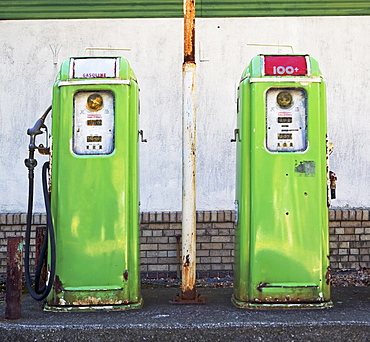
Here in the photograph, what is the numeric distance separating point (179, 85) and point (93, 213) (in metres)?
2.46

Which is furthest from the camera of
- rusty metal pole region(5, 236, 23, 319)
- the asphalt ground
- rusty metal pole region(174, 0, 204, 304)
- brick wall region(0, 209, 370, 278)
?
brick wall region(0, 209, 370, 278)

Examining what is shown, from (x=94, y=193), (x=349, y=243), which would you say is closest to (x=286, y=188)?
(x=94, y=193)

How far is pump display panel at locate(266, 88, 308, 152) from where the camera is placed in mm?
3842

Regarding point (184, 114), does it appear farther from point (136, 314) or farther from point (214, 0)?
point (214, 0)

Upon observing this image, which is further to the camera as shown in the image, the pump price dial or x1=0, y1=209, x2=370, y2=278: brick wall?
x1=0, y1=209, x2=370, y2=278: brick wall

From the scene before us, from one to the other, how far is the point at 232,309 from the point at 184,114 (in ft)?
4.48

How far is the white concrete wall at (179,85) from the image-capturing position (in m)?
5.87

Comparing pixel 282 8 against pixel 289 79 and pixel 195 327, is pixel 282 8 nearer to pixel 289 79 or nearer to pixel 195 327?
pixel 289 79

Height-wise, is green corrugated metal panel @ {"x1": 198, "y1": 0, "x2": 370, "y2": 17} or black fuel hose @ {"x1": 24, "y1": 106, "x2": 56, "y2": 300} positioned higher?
green corrugated metal panel @ {"x1": 198, "y1": 0, "x2": 370, "y2": 17}

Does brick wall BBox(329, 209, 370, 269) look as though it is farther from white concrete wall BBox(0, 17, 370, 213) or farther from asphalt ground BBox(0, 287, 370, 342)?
asphalt ground BBox(0, 287, 370, 342)

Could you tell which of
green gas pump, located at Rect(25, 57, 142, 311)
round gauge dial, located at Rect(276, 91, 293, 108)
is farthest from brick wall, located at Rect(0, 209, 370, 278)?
round gauge dial, located at Rect(276, 91, 293, 108)

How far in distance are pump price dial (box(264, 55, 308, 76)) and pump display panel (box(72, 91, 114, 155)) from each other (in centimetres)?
108

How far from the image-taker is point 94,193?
3834 millimetres

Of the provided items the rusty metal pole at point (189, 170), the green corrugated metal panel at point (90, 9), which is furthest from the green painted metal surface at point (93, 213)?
the green corrugated metal panel at point (90, 9)
